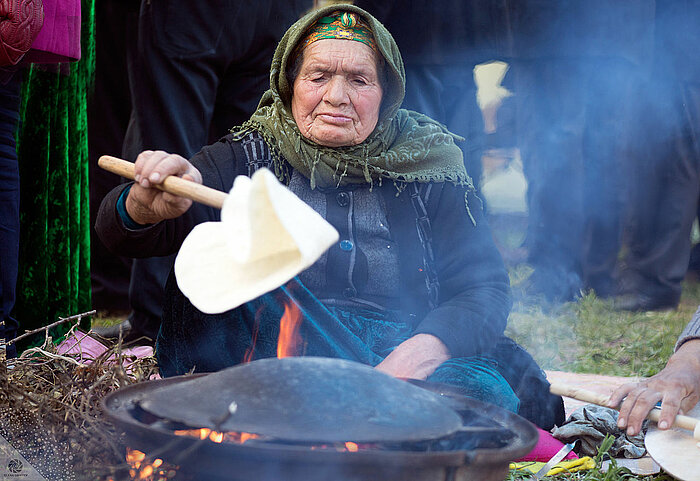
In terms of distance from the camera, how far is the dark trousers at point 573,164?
5152 mm

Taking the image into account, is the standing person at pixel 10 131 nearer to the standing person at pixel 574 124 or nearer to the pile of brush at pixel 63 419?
the pile of brush at pixel 63 419

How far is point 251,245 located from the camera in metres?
1.49

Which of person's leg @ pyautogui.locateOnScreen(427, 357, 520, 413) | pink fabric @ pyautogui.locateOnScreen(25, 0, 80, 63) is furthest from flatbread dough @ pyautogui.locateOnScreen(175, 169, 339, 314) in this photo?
pink fabric @ pyautogui.locateOnScreen(25, 0, 80, 63)

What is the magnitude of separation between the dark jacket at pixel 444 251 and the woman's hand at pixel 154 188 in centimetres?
20

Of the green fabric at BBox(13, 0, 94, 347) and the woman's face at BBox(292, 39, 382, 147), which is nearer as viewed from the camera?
the woman's face at BBox(292, 39, 382, 147)

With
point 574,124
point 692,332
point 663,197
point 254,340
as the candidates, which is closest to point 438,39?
point 574,124

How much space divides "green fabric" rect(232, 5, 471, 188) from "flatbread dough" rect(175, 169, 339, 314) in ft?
3.11

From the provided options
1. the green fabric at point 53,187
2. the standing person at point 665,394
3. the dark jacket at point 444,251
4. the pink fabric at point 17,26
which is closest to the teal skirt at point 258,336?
the dark jacket at point 444,251

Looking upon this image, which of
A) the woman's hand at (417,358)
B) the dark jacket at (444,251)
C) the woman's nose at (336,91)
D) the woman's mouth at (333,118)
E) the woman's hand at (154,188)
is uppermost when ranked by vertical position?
the woman's nose at (336,91)

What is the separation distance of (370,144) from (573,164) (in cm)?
336

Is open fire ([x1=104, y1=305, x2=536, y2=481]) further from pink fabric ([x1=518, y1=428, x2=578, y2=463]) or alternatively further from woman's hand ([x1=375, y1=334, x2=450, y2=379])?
pink fabric ([x1=518, y1=428, x2=578, y2=463])

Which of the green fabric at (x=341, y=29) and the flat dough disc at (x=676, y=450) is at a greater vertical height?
the green fabric at (x=341, y=29)

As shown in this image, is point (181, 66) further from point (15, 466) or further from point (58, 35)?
point (15, 466)

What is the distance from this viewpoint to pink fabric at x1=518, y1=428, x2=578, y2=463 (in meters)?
2.64
